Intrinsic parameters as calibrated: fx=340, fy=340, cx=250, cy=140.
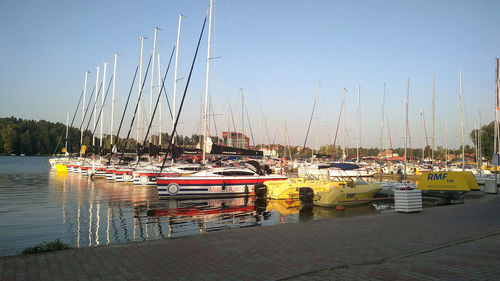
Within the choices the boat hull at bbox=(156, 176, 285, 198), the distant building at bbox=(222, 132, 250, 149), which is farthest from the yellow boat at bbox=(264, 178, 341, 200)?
the distant building at bbox=(222, 132, 250, 149)

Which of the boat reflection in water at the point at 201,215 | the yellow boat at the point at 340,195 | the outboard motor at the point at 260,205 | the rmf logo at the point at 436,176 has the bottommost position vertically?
the outboard motor at the point at 260,205

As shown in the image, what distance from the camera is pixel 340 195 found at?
827 inches

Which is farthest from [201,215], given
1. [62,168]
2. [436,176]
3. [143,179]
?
[62,168]

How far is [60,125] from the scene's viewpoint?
19675cm

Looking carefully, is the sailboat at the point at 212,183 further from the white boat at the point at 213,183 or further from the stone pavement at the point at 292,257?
the stone pavement at the point at 292,257

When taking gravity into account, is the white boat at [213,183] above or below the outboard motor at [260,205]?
above

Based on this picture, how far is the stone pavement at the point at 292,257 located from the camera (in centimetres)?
623

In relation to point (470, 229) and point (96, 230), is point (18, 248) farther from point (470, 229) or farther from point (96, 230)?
point (470, 229)

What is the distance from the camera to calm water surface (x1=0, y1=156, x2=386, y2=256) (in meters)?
12.2

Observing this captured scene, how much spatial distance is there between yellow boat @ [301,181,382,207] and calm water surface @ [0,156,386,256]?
691 mm

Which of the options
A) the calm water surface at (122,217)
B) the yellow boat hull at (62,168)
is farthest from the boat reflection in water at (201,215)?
the yellow boat hull at (62,168)

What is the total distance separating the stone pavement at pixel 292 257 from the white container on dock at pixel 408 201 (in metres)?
3.68

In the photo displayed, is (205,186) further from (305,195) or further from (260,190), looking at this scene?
(305,195)

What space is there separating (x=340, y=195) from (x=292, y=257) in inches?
564
